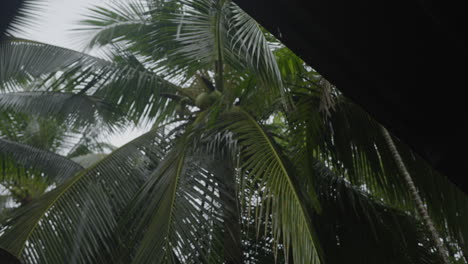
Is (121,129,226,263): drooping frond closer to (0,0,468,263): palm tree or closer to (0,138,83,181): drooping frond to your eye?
Result: (0,0,468,263): palm tree

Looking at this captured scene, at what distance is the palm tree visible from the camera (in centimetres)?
369

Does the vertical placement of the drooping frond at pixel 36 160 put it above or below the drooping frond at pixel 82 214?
above

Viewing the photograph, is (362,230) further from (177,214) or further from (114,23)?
(114,23)

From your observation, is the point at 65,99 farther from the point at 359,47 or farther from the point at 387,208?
the point at 359,47

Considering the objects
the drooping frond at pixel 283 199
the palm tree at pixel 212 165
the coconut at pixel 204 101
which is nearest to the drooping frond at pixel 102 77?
the palm tree at pixel 212 165

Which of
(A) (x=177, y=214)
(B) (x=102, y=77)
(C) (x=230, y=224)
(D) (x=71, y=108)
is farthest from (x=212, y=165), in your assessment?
(D) (x=71, y=108)

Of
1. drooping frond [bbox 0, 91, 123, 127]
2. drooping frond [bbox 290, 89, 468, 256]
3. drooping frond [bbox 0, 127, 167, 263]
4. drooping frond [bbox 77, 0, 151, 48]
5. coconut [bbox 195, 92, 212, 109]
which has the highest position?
drooping frond [bbox 77, 0, 151, 48]

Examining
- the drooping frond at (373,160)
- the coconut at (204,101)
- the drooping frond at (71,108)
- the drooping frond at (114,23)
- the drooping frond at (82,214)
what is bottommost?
the drooping frond at (82,214)

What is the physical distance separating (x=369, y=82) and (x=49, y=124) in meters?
7.43

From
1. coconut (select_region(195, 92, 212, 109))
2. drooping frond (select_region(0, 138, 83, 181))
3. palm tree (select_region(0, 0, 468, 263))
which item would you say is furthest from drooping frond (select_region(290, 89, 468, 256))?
drooping frond (select_region(0, 138, 83, 181))

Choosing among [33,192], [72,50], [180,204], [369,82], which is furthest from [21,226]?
[33,192]

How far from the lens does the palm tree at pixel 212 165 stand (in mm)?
3691

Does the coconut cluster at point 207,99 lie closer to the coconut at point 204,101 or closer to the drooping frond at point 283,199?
the coconut at point 204,101

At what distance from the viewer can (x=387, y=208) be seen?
503 cm
